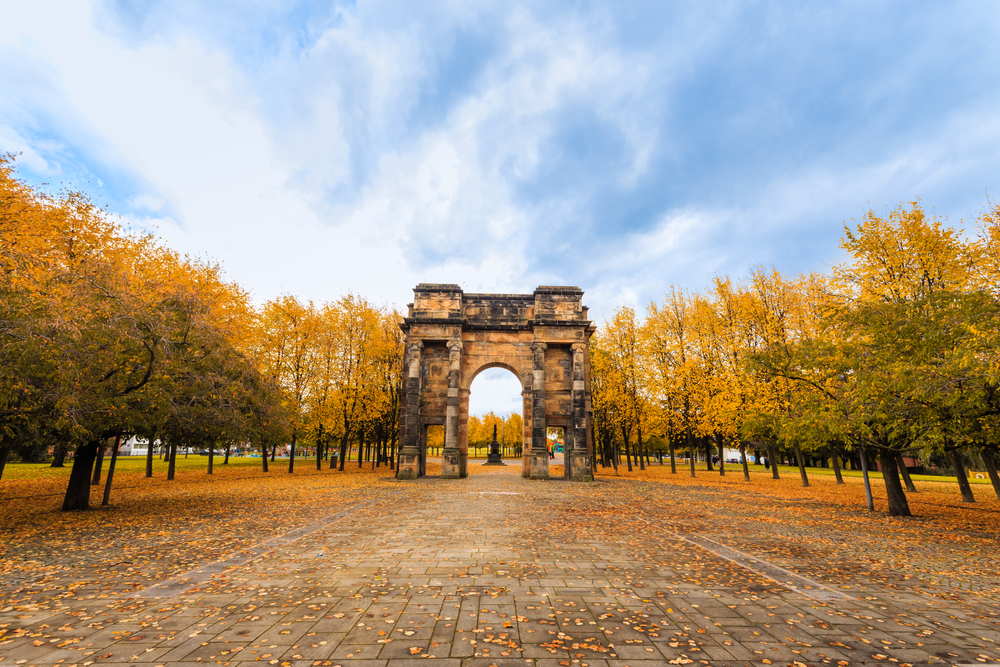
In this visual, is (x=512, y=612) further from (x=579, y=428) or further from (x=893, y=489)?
(x=579, y=428)

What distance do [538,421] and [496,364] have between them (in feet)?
16.0

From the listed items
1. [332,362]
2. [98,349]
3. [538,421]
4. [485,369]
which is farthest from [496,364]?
[98,349]

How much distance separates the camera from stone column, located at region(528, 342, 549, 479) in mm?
26500

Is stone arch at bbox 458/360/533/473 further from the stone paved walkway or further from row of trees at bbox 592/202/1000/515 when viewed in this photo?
the stone paved walkway

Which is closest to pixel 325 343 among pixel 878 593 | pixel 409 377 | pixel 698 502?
pixel 409 377

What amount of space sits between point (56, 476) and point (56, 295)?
22692mm

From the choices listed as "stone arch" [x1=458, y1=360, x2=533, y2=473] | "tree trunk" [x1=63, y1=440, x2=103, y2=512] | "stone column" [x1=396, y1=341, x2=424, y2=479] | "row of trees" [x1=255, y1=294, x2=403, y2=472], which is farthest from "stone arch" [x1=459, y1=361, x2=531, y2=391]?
"tree trunk" [x1=63, y1=440, x2=103, y2=512]

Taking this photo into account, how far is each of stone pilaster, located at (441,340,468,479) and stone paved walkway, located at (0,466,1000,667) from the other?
17559 mm

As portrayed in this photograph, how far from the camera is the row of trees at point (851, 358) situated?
9992mm

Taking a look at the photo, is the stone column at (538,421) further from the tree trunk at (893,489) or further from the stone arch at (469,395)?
the tree trunk at (893,489)

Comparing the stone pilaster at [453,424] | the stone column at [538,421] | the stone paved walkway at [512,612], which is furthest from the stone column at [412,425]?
the stone paved walkway at [512,612]

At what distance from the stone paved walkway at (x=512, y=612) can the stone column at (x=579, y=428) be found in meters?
17.4

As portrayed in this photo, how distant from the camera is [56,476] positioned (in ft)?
79.0

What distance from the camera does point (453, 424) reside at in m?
27.3
